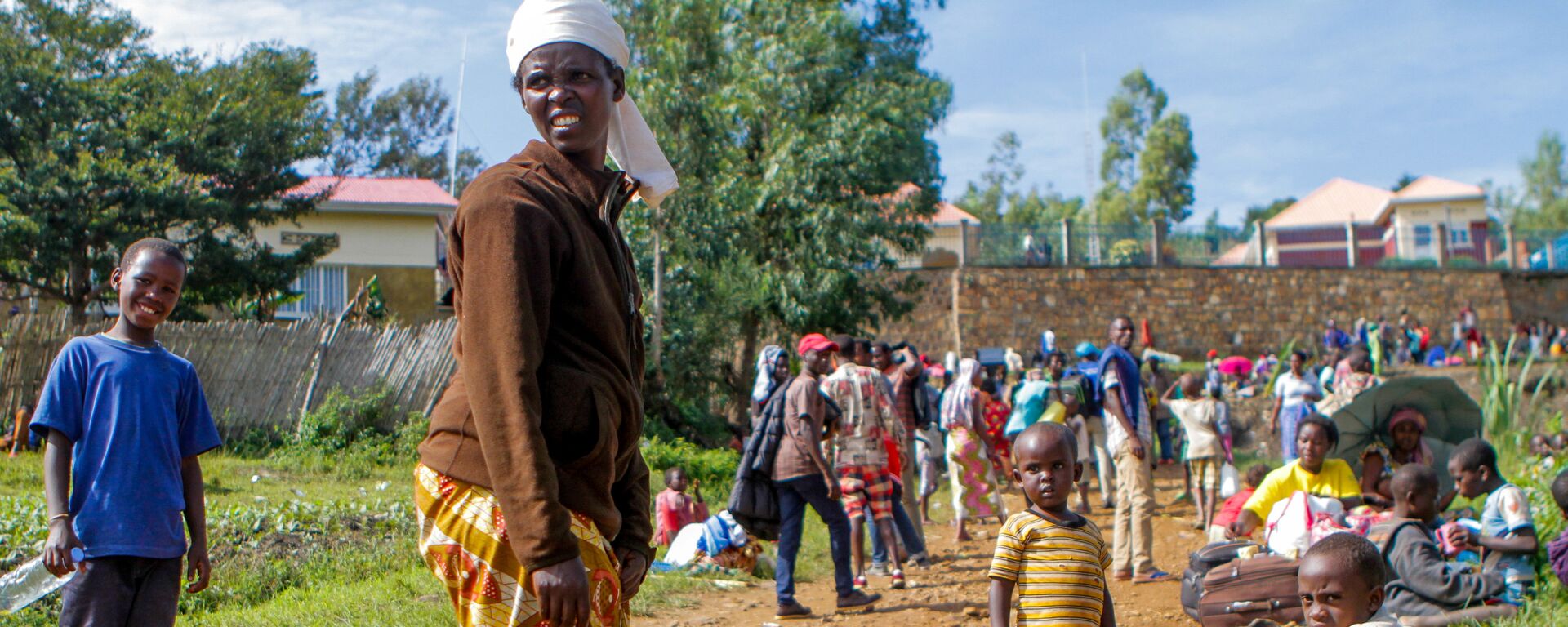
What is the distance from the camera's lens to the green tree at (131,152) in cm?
1424

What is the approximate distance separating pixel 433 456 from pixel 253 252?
15787 mm

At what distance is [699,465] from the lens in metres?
12.6

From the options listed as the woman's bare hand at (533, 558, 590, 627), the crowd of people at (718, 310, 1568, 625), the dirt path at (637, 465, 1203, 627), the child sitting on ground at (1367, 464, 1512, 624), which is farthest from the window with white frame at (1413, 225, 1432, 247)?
the woman's bare hand at (533, 558, 590, 627)

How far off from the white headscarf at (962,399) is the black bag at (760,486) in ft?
10.8

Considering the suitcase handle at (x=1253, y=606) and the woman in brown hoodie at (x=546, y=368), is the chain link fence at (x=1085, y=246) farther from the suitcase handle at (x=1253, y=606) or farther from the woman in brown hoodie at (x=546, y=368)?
the woman in brown hoodie at (x=546, y=368)

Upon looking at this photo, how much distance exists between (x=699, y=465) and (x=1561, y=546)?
8059 mm

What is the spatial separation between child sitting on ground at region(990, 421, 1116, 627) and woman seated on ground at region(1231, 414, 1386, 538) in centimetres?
313

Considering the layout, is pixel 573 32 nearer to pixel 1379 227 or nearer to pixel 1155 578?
→ pixel 1155 578

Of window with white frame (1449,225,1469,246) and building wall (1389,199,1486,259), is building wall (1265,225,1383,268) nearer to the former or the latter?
window with white frame (1449,225,1469,246)

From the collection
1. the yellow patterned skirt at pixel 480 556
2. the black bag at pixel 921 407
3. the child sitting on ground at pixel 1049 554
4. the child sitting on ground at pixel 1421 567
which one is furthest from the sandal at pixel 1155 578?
the yellow patterned skirt at pixel 480 556

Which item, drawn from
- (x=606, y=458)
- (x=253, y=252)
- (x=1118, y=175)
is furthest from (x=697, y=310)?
(x=1118, y=175)

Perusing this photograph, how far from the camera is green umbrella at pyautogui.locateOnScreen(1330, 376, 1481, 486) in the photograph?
8.16 metres

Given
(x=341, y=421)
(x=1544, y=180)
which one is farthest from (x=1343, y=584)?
(x=1544, y=180)

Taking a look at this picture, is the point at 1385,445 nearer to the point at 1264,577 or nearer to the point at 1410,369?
the point at 1264,577
